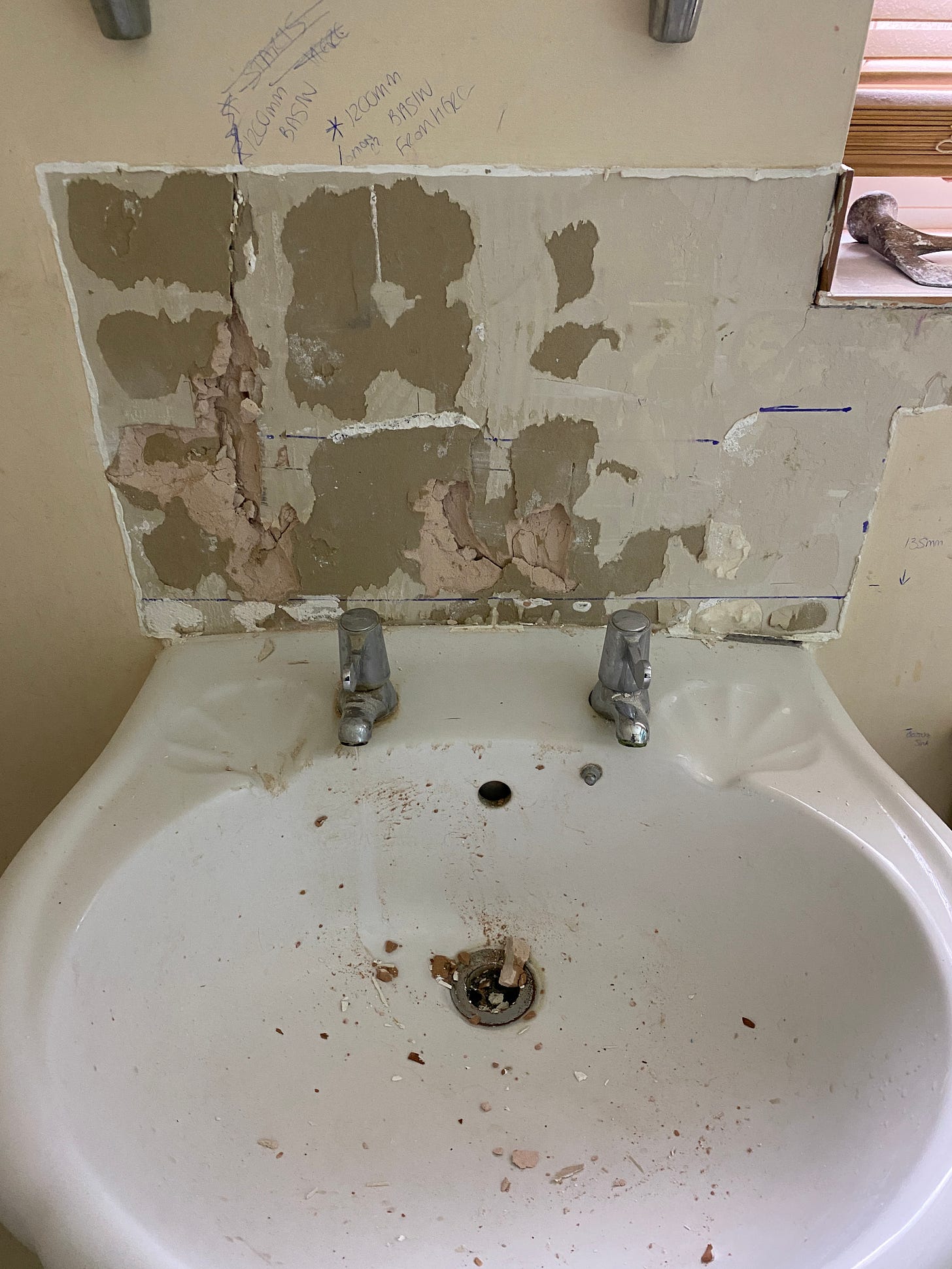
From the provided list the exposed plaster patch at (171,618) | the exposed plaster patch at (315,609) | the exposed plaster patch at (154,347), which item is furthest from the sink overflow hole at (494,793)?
the exposed plaster patch at (154,347)

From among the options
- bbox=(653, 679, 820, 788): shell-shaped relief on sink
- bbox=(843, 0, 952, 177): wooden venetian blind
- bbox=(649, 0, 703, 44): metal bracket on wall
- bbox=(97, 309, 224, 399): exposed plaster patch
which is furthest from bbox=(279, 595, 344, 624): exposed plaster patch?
bbox=(843, 0, 952, 177): wooden venetian blind

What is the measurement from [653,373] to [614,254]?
0.11 m

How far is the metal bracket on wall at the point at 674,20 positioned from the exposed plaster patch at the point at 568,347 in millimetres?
209

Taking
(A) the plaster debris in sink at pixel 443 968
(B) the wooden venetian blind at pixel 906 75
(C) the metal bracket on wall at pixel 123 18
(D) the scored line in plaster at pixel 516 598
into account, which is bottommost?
(A) the plaster debris in sink at pixel 443 968

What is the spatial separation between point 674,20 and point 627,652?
48 cm

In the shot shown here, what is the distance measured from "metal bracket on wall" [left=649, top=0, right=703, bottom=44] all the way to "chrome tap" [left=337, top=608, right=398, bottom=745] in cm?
50

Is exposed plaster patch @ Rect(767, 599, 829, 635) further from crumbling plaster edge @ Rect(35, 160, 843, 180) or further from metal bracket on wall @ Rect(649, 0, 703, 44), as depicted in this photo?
metal bracket on wall @ Rect(649, 0, 703, 44)

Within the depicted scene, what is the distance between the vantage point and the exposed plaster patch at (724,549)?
33.8 inches

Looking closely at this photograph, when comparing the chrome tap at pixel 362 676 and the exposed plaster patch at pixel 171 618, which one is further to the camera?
the exposed plaster patch at pixel 171 618

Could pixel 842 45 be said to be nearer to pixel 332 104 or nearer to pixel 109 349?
pixel 332 104

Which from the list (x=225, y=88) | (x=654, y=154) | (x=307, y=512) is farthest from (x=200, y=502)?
(x=654, y=154)

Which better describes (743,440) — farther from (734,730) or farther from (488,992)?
(488,992)

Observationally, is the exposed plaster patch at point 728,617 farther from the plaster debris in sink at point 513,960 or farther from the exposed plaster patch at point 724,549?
the plaster debris in sink at point 513,960

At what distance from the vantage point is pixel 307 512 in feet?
2.77
